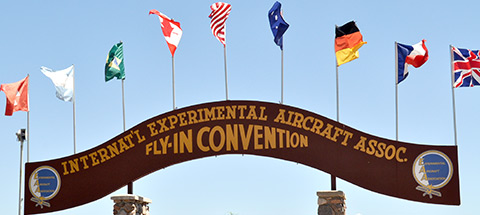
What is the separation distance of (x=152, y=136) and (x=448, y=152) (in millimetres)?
9611

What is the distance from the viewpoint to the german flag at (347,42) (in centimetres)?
2436

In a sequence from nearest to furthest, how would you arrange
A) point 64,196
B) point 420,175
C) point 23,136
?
point 420,175 < point 64,196 < point 23,136

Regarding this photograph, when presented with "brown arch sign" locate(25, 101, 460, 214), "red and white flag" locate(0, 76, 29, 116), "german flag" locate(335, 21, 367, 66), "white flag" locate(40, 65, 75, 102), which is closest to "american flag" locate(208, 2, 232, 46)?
"brown arch sign" locate(25, 101, 460, 214)

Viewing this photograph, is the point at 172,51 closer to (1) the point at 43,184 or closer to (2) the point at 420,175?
(1) the point at 43,184

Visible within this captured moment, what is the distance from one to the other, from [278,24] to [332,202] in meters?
6.25

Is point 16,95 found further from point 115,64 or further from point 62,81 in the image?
point 115,64

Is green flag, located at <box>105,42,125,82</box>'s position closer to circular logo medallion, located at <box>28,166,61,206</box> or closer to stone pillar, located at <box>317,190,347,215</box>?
circular logo medallion, located at <box>28,166,61,206</box>

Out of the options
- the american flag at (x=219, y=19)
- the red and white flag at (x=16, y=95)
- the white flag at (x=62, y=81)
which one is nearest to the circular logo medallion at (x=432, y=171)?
the american flag at (x=219, y=19)

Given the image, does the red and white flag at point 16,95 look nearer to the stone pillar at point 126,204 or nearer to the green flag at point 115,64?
the green flag at point 115,64

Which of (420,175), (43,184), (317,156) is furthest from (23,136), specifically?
(420,175)

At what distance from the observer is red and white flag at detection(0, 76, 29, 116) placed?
25719mm

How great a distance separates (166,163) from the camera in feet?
80.4

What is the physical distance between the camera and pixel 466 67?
2428 cm

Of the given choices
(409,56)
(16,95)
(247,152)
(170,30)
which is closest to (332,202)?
(247,152)
